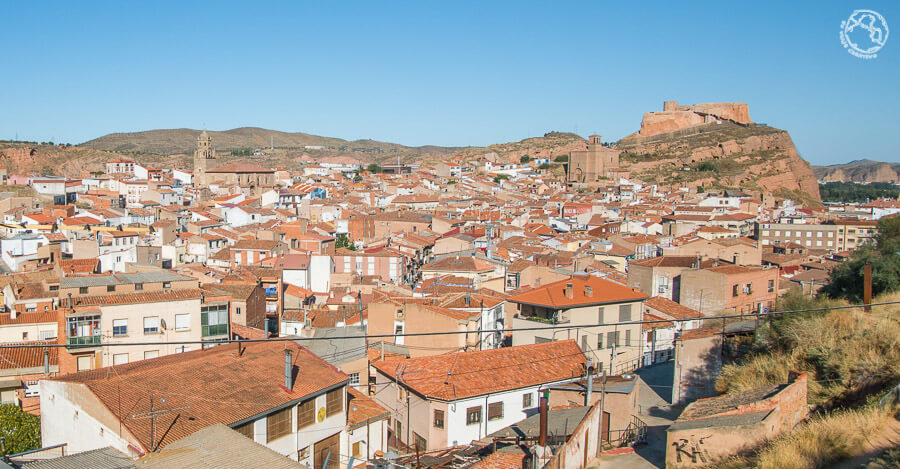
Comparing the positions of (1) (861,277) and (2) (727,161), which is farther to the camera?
(2) (727,161)

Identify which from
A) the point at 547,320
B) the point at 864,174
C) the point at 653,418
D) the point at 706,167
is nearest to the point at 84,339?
the point at 547,320

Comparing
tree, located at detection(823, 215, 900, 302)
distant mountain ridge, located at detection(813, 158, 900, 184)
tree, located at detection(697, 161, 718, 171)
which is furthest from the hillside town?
distant mountain ridge, located at detection(813, 158, 900, 184)

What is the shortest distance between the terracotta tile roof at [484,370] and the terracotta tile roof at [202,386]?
1.82m

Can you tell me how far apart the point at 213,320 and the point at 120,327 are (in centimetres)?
193

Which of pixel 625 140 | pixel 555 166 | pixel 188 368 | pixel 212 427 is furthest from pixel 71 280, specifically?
pixel 625 140

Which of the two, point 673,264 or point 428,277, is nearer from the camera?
point 673,264

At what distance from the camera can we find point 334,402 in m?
11.5

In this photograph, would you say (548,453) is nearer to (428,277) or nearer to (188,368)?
(188,368)

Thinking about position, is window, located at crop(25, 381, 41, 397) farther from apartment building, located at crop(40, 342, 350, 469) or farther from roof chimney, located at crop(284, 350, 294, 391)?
roof chimney, located at crop(284, 350, 294, 391)

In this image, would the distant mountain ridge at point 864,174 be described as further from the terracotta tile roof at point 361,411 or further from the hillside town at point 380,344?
the terracotta tile roof at point 361,411

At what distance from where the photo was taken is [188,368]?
1057 cm

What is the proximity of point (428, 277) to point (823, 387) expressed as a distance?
18.1m

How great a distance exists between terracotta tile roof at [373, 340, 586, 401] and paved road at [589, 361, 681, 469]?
154 centimetres

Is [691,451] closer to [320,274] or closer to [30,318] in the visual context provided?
[30,318]
